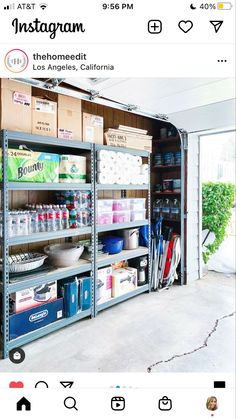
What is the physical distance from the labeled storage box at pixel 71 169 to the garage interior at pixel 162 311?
1.07 feet

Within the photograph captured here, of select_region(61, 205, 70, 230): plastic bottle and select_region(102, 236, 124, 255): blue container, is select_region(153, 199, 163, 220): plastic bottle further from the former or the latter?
select_region(61, 205, 70, 230): plastic bottle

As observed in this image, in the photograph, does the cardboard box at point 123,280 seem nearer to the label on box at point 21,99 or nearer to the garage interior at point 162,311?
the garage interior at point 162,311

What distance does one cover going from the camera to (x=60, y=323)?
1.73m

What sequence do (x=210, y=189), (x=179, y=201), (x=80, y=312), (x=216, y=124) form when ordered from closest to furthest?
1. (x=80, y=312)
2. (x=216, y=124)
3. (x=179, y=201)
4. (x=210, y=189)

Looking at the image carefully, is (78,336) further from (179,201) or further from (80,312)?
(179,201)

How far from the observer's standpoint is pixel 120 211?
2.22 m

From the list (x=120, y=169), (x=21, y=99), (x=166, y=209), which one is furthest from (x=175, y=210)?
(x=21, y=99)

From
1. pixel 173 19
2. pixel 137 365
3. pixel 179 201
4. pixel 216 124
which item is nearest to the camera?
pixel 173 19

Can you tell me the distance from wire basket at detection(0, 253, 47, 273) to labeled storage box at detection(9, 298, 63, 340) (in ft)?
0.84

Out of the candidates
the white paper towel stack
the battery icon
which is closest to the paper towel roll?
the white paper towel stack

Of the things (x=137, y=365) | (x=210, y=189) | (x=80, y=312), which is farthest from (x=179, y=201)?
(x=137, y=365)

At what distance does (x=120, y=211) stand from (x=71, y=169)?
2.07ft

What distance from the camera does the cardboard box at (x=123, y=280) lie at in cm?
214
